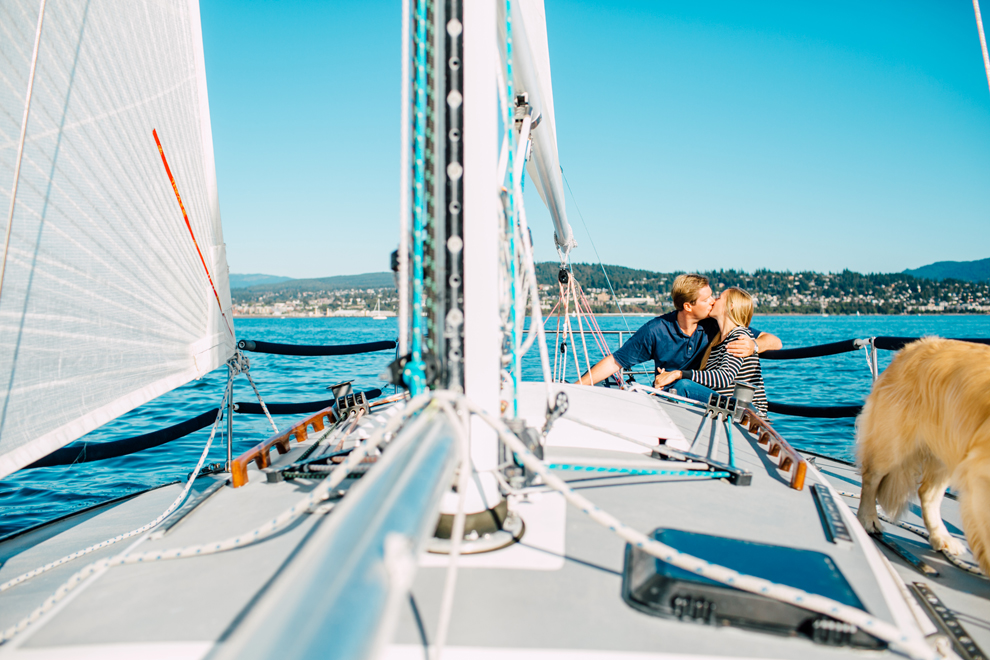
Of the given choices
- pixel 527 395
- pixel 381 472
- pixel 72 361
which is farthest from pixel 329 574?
pixel 527 395

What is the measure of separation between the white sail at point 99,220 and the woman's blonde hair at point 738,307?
3.33m

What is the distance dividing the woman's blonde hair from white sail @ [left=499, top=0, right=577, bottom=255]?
4.78 feet

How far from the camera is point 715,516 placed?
1.64 metres

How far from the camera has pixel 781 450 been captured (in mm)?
2316

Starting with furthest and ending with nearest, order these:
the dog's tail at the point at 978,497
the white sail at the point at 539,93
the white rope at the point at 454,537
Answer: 1. the white sail at the point at 539,93
2. the dog's tail at the point at 978,497
3. the white rope at the point at 454,537

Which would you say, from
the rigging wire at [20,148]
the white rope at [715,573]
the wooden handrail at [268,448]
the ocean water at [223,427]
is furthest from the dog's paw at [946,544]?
the rigging wire at [20,148]

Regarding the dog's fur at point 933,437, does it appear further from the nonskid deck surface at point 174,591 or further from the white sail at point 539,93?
the nonskid deck surface at point 174,591

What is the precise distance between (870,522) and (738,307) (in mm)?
1826

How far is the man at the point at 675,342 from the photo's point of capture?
13.9 ft

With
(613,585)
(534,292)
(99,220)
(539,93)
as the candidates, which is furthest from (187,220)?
(613,585)

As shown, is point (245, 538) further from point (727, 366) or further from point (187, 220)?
point (727, 366)

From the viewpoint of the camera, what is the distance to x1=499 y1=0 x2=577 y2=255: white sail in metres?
2.05

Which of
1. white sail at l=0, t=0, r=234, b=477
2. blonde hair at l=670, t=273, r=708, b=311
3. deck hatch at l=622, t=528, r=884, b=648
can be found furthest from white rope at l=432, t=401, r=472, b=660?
blonde hair at l=670, t=273, r=708, b=311

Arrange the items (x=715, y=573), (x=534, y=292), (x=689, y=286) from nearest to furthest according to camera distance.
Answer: (x=715, y=573), (x=534, y=292), (x=689, y=286)
